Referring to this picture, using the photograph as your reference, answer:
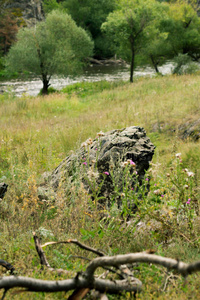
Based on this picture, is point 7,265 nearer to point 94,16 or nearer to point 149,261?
point 149,261

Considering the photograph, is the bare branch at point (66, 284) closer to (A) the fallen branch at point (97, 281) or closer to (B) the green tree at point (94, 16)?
(A) the fallen branch at point (97, 281)

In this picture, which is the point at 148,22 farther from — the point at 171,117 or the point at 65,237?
the point at 65,237

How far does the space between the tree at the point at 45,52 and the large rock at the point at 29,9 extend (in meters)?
23.6

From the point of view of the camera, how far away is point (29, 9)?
52812 mm

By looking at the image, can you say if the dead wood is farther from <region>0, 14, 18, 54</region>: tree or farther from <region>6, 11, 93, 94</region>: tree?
<region>0, 14, 18, 54</region>: tree

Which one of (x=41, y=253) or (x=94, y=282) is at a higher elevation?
(x=94, y=282)

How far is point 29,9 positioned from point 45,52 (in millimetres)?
32089

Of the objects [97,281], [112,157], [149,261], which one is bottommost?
[97,281]

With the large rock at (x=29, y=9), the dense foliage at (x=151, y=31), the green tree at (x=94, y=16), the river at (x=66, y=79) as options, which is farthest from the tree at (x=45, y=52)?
the large rock at (x=29, y=9)

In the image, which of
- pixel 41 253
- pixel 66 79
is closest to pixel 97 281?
pixel 41 253

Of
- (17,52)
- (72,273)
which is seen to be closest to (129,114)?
(72,273)

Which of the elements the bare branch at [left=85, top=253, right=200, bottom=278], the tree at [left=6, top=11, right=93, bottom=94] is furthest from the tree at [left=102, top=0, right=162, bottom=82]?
the bare branch at [left=85, top=253, right=200, bottom=278]

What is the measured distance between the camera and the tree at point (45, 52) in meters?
26.7

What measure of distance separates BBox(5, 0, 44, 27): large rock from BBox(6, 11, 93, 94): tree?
23646mm
